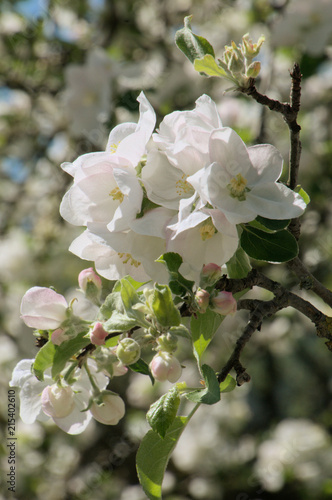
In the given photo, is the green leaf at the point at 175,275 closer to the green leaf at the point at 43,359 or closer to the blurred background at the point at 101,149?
the green leaf at the point at 43,359

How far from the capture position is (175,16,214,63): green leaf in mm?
729

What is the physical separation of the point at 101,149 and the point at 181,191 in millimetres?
1888

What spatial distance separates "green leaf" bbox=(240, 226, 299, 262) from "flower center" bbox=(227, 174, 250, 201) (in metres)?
0.06

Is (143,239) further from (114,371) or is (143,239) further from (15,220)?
(15,220)

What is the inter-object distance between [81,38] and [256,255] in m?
2.67

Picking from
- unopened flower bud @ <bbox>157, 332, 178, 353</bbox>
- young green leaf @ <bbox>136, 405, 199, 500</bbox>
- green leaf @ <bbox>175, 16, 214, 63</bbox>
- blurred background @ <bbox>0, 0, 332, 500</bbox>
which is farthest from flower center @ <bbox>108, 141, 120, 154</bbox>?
blurred background @ <bbox>0, 0, 332, 500</bbox>

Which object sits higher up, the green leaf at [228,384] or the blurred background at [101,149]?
the green leaf at [228,384]

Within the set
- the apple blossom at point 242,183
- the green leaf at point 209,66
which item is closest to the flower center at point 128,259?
the apple blossom at point 242,183

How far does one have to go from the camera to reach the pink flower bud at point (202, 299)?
2.03 feet

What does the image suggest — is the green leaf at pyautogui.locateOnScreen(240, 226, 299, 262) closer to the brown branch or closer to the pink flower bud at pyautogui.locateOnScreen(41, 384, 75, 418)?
the brown branch

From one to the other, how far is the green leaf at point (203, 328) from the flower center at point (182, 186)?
0.52 ft

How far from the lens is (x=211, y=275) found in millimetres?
624

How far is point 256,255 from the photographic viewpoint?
66cm

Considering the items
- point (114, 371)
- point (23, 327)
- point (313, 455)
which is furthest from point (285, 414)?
point (114, 371)
